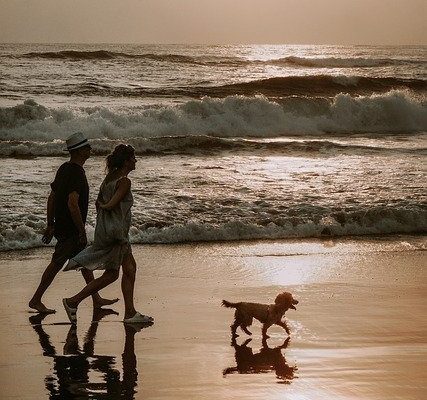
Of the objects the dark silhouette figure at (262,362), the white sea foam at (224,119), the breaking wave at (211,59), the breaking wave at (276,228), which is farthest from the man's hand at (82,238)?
the breaking wave at (211,59)

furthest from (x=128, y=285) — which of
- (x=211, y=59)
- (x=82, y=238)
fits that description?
(x=211, y=59)

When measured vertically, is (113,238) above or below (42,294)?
above

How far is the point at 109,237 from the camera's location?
7938 millimetres

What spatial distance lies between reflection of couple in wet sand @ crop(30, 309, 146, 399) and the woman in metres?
0.31

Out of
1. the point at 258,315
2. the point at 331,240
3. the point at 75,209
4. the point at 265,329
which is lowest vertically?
the point at 331,240

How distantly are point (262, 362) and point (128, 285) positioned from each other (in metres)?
1.64

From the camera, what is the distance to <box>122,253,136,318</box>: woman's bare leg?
7.98m

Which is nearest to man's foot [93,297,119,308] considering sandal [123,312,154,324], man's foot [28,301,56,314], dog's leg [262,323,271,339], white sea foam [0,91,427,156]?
man's foot [28,301,56,314]

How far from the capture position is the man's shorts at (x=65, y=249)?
8539mm

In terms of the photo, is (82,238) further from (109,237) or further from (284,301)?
(284,301)

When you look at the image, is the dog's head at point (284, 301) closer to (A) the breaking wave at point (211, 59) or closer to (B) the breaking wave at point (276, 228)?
(B) the breaking wave at point (276, 228)

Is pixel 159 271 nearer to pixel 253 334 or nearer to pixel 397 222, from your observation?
pixel 253 334

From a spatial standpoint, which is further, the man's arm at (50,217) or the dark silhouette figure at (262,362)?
the man's arm at (50,217)

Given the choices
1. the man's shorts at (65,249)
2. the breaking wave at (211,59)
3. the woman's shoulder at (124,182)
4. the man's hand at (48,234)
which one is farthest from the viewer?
the breaking wave at (211,59)
